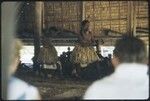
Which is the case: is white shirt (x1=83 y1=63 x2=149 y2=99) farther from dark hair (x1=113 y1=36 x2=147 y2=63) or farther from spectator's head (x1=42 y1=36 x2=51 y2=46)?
spectator's head (x1=42 y1=36 x2=51 y2=46)

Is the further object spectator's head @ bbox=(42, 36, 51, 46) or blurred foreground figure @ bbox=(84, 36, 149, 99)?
spectator's head @ bbox=(42, 36, 51, 46)

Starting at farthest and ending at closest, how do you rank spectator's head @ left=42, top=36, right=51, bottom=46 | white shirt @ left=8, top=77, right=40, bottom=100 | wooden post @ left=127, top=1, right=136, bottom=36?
spectator's head @ left=42, top=36, right=51, bottom=46 < wooden post @ left=127, top=1, right=136, bottom=36 < white shirt @ left=8, top=77, right=40, bottom=100

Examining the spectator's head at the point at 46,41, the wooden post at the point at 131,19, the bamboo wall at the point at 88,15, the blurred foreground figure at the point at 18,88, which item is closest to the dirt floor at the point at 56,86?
the blurred foreground figure at the point at 18,88

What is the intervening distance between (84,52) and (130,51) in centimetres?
44

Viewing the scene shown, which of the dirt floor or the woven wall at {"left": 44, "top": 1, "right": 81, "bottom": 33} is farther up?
the woven wall at {"left": 44, "top": 1, "right": 81, "bottom": 33}

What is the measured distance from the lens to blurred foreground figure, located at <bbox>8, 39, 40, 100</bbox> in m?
3.02

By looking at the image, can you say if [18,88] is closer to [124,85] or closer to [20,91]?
[20,91]

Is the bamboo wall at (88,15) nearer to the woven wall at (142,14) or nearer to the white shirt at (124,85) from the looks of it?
the woven wall at (142,14)

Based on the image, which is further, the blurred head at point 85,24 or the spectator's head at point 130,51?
the blurred head at point 85,24

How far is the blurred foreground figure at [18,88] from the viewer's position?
302cm

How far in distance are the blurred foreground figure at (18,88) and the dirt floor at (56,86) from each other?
2.9 inches

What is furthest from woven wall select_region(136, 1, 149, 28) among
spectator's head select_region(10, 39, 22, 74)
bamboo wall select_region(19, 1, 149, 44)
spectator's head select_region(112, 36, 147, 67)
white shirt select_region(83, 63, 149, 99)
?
spectator's head select_region(10, 39, 22, 74)

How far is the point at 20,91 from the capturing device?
3027 millimetres

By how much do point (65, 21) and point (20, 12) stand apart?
367 mm
